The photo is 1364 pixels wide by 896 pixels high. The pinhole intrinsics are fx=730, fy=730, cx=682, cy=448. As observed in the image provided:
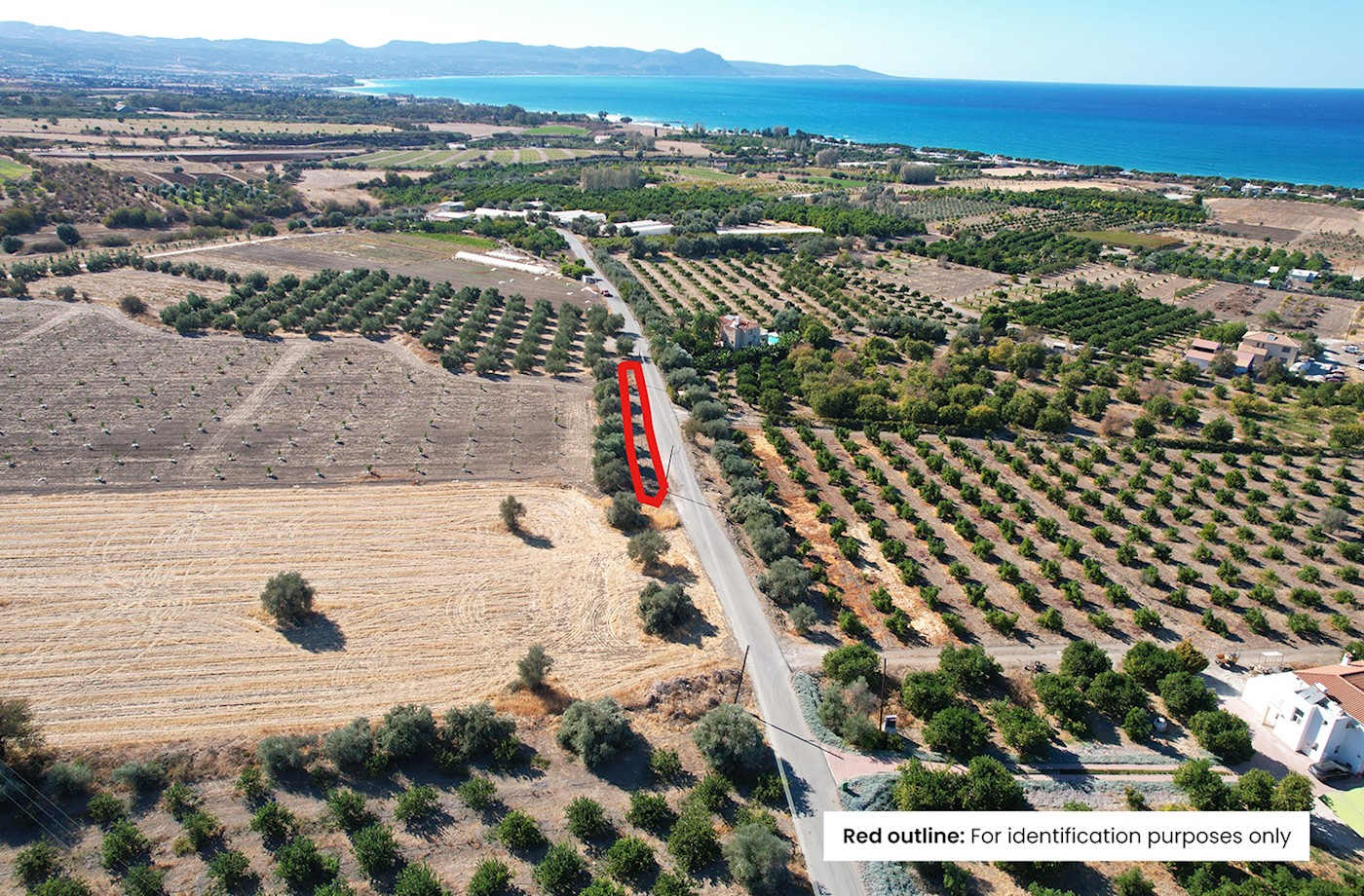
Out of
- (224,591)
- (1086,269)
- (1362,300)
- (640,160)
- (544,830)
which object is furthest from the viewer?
(640,160)

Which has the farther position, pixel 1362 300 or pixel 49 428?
pixel 1362 300

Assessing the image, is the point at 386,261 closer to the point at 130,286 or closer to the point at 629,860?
the point at 130,286

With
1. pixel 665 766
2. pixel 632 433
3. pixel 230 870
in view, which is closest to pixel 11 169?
pixel 632 433

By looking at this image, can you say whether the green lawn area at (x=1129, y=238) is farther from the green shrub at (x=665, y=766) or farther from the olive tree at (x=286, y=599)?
the olive tree at (x=286, y=599)

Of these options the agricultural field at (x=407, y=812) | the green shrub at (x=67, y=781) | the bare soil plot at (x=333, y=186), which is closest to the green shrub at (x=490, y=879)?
the agricultural field at (x=407, y=812)

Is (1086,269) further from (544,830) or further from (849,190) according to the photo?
(544,830)

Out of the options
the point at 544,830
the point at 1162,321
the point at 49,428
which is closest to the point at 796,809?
the point at 544,830

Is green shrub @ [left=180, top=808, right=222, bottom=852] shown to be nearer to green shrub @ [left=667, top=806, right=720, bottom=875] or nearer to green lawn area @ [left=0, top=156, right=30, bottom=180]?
green shrub @ [left=667, top=806, right=720, bottom=875]
